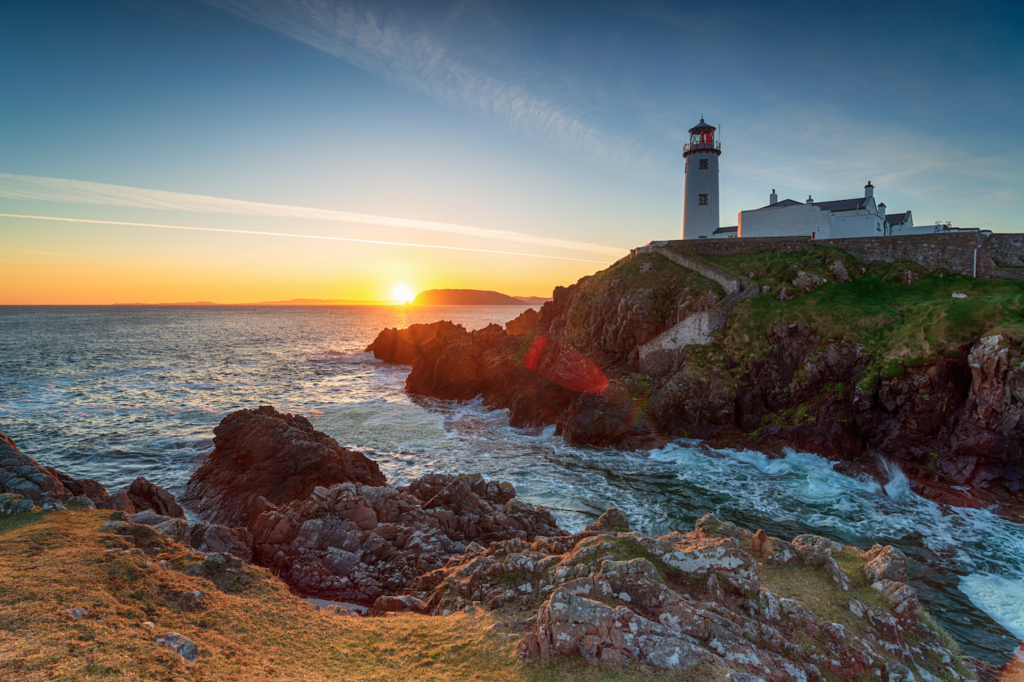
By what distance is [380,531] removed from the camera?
16172 millimetres

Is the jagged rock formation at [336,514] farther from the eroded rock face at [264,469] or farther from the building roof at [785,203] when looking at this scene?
the building roof at [785,203]

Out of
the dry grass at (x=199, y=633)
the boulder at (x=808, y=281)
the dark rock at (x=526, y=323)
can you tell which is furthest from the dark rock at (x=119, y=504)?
the dark rock at (x=526, y=323)

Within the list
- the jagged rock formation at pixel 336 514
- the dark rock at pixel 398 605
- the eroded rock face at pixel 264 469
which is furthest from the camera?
the eroded rock face at pixel 264 469

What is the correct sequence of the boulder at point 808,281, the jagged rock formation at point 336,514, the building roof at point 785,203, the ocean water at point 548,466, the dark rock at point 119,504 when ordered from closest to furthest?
the jagged rock formation at point 336,514
the dark rock at point 119,504
the ocean water at point 548,466
the boulder at point 808,281
the building roof at point 785,203

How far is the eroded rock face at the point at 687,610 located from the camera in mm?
8680

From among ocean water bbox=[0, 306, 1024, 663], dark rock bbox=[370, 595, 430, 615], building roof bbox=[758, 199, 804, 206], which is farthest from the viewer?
building roof bbox=[758, 199, 804, 206]

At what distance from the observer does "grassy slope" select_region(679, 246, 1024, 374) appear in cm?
2730

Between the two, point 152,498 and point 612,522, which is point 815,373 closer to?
point 612,522

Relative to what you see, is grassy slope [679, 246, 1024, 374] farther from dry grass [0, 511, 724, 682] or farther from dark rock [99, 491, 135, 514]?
dark rock [99, 491, 135, 514]

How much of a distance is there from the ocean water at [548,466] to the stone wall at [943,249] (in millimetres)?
22709

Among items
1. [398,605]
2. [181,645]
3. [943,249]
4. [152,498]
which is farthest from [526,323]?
[181,645]

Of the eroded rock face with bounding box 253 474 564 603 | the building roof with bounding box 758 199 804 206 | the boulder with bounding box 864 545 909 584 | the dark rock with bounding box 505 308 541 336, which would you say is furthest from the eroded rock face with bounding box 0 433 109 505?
the building roof with bounding box 758 199 804 206

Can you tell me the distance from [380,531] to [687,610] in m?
10.5

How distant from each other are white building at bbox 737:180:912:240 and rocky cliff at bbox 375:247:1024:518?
16.2 feet
